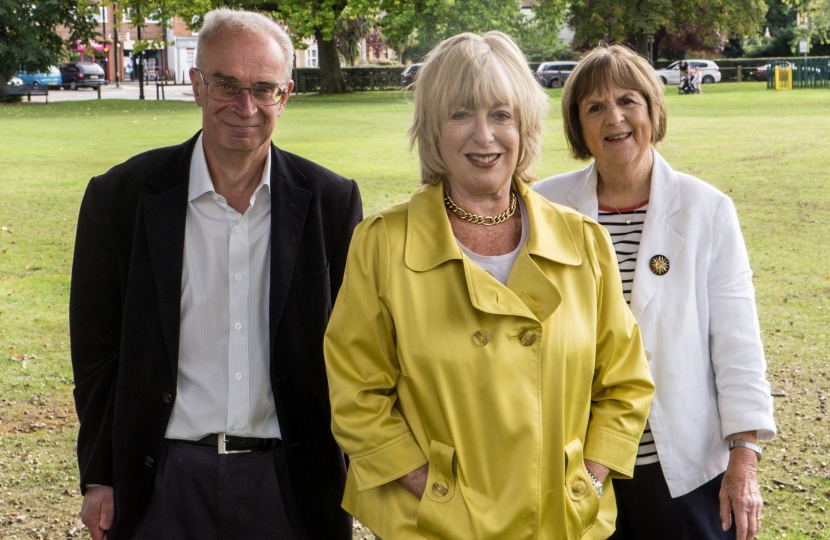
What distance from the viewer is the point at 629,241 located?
3449 millimetres

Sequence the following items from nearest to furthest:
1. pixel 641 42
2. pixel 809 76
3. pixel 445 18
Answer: pixel 809 76
pixel 445 18
pixel 641 42

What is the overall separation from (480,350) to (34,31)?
2004 inches

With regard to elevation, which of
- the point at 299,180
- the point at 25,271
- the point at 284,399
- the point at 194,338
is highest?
the point at 299,180

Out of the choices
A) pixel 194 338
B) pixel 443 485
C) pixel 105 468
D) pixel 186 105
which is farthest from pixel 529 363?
pixel 186 105

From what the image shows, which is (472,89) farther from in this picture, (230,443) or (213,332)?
(230,443)

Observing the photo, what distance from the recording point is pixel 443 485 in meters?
2.60

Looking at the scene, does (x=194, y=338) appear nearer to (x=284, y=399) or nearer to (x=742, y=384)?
(x=284, y=399)

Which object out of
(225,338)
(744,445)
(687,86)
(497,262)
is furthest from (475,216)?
(687,86)

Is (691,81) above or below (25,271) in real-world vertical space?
above

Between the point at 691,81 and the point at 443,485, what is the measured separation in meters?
48.1

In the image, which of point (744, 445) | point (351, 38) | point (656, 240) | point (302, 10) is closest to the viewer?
point (744, 445)

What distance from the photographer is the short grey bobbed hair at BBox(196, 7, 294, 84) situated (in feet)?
11.0

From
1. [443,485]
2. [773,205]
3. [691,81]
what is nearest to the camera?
[443,485]

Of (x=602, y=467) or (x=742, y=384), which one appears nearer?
(x=602, y=467)
